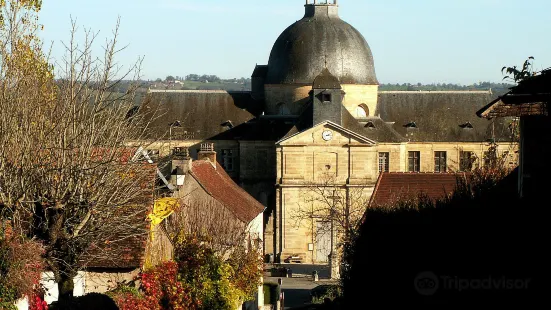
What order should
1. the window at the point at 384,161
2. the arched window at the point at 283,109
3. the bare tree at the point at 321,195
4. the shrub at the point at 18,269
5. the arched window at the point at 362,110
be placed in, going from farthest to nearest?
1. the arched window at the point at 283,109
2. the arched window at the point at 362,110
3. the window at the point at 384,161
4. the bare tree at the point at 321,195
5. the shrub at the point at 18,269

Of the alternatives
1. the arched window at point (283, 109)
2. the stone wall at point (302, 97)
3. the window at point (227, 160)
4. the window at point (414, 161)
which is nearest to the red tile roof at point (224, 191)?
the window at point (227, 160)

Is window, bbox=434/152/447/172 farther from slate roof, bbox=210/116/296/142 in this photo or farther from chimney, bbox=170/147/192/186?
chimney, bbox=170/147/192/186

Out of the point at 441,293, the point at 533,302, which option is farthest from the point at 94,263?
the point at 533,302

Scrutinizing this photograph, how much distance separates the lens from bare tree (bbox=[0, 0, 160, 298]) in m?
24.2

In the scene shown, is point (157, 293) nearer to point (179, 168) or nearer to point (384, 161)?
point (179, 168)

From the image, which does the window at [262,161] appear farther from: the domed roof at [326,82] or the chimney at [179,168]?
the chimney at [179,168]

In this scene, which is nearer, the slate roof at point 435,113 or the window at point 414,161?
the window at point 414,161

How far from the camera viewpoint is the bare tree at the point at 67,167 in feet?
79.4

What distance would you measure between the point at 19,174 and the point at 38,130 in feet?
3.39

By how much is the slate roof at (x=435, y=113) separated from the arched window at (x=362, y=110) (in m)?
1.64

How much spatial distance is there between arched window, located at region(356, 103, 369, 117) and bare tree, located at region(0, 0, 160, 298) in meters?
51.2

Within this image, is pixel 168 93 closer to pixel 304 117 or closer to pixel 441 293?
pixel 304 117

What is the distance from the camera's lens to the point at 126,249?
26.4 m

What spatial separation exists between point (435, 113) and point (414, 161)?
12.1ft
